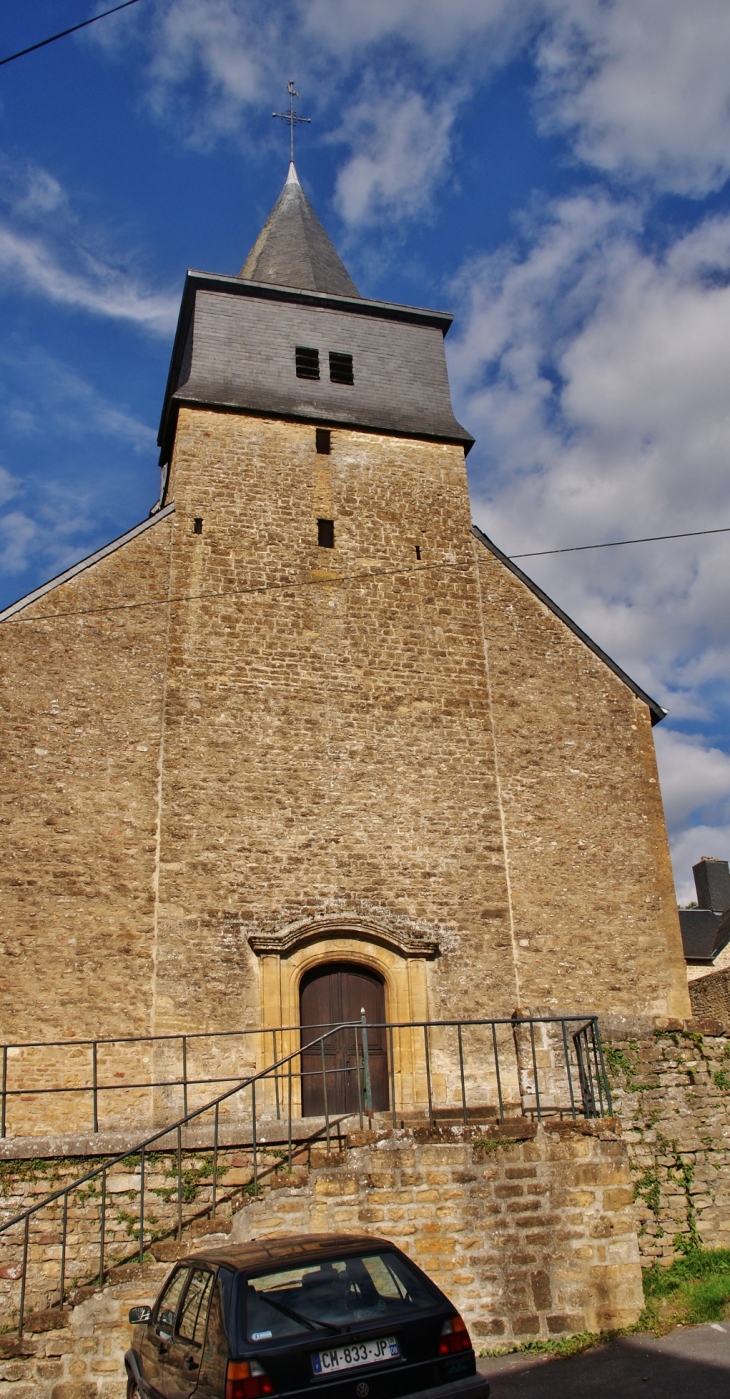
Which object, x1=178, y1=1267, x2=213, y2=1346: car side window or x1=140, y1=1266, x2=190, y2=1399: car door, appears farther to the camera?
x1=140, y1=1266, x2=190, y2=1399: car door

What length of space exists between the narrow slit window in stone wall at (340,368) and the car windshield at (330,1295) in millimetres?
13686

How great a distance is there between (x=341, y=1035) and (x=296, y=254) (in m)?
13.5

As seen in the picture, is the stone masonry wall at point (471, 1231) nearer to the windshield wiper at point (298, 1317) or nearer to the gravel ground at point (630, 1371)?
the gravel ground at point (630, 1371)

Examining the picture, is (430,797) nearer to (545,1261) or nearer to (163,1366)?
(545,1261)

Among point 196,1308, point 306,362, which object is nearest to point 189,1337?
point 196,1308

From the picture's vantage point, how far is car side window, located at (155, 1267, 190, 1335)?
5.58 metres

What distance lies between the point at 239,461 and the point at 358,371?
3001mm

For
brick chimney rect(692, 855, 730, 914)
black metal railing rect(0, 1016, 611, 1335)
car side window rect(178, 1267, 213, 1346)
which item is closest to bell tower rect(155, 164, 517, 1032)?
black metal railing rect(0, 1016, 611, 1335)

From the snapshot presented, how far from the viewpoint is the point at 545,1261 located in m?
7.25

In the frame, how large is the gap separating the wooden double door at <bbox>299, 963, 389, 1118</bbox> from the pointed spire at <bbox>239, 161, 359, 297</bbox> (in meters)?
11.0

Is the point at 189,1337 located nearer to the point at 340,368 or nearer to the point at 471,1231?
the point at 471,1231

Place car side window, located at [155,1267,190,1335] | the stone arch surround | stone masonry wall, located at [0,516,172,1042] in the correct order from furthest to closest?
the stone arch surround < stone masonry wall, located at [0,516,172,1042] < car side window, located at [155,1267,190,1335]

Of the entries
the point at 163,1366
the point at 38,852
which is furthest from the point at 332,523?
the point at 163,1366

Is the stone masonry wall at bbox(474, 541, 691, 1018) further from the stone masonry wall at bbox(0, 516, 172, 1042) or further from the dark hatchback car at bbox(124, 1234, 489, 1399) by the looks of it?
the dark hatchback car at bbox(124, 1234, 489, 1399)
